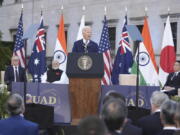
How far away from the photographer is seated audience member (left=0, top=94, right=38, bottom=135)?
4.71 metres

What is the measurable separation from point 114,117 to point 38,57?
13198mm

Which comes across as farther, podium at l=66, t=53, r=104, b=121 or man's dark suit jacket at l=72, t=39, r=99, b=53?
man's dark suit jacket at l=72, t=39, r=99, b=53

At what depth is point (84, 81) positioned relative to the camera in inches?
353

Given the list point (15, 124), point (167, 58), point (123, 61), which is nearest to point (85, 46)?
point (15, 124)

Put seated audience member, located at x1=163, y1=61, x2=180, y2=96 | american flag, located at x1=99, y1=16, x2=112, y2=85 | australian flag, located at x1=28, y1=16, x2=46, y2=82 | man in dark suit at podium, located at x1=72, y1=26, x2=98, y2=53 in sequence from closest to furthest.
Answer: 1. man in dark suit at podium, located at x1=72, y1=26, x2=98, y2=53
2. seated audience member, located at x1=163, y1=61, x2=180, y2=96
3. american flag, located at x1=99, y1=16, x2=112, y2=85
4. australian flag, located at x1=28, y1=16, x2=46, y2=82

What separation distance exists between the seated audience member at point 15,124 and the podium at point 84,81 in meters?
4.12

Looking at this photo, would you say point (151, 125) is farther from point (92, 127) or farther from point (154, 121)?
point (92, 127)

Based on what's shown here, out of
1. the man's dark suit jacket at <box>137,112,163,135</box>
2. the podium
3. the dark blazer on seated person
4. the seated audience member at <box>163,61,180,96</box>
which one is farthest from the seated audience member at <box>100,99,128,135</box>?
the seated audience member at <box>163,61,180,96</box>

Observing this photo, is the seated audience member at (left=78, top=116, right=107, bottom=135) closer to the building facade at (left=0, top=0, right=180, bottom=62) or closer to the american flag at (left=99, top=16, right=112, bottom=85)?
the american flag at (left=99, top=16, right=112, bottom=85)

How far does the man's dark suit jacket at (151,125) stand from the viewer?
5103 mm

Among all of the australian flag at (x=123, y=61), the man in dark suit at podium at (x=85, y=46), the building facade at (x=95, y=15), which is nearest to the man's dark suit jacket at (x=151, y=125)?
the man in dark suit at podium at (x=85, y=46)

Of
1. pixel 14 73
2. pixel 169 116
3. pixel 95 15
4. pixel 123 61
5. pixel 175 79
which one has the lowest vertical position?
pixel 169 116

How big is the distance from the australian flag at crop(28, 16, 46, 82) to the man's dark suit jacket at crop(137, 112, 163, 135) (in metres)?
11.7

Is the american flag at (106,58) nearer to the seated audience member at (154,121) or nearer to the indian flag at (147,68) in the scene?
the indian flag at (147,68)
